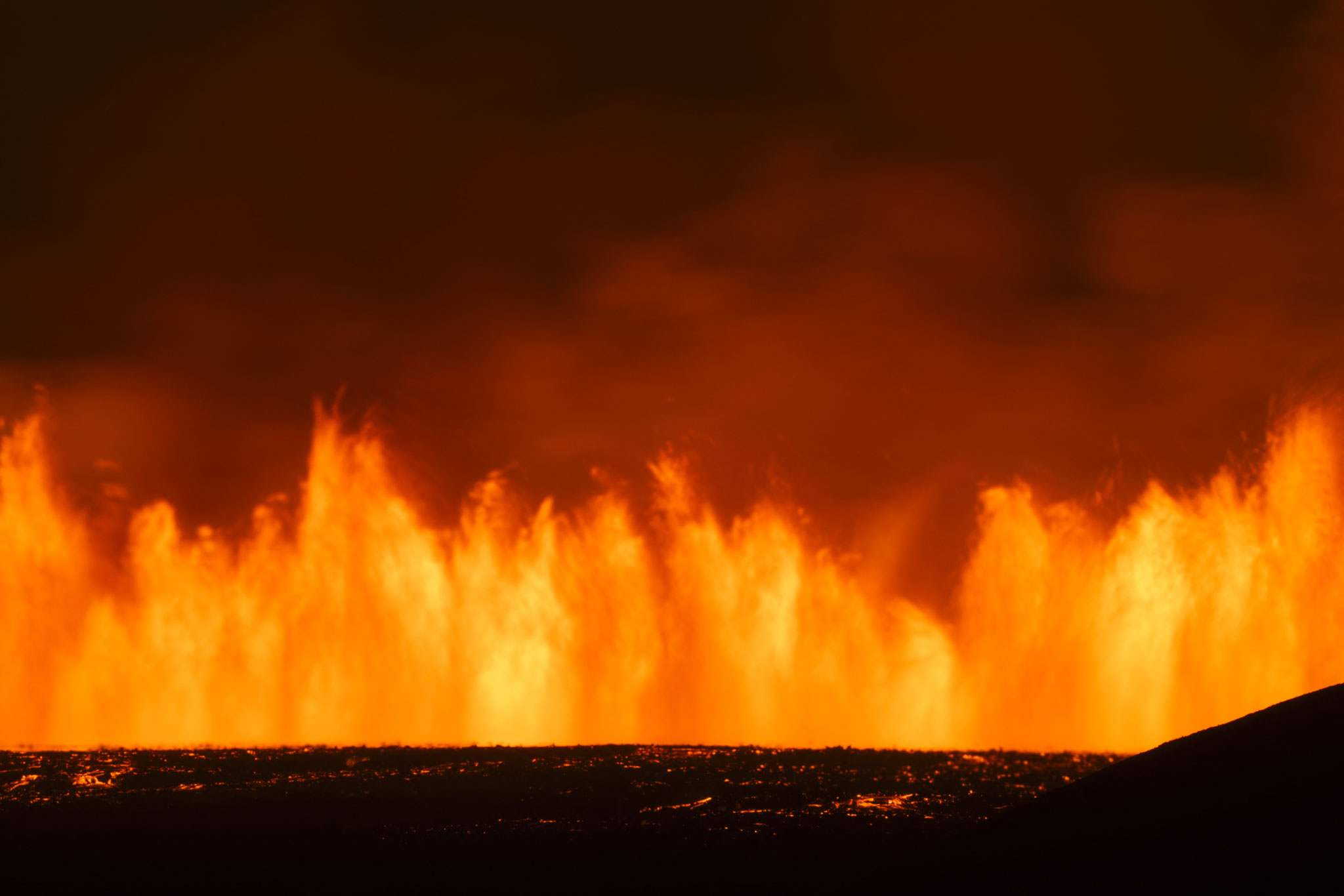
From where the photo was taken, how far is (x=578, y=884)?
48031 millimetres

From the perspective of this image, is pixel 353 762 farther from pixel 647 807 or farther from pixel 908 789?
pixel 908 789

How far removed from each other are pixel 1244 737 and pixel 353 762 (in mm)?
70289

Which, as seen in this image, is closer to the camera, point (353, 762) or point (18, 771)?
point (18, 771)

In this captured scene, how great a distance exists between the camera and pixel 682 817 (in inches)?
2559

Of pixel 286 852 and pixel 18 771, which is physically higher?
pixel 18 771

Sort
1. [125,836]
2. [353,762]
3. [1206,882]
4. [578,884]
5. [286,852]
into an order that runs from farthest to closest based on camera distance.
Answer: [353,762]
[125,836]
[286,852]
[578,884]
[1206,882]

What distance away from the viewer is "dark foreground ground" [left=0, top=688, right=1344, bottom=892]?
34.4m

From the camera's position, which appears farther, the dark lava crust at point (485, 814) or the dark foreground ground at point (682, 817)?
the dark lava crust at point (485, 814)

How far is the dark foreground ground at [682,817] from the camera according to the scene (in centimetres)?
3441

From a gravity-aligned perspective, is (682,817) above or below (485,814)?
below

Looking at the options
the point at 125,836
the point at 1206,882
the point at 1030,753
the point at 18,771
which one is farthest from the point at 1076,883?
the point at 1030,753

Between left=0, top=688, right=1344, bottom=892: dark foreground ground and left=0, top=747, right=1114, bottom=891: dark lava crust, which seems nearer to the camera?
left=0, top=688, right=1344, bottom=892: dark foreground ground

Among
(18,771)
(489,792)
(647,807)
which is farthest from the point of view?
(18,771)

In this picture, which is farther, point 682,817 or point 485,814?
point 485,814
